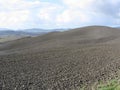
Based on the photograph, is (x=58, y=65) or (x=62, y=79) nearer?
(x=62, y=79)

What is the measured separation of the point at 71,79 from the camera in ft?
46.9

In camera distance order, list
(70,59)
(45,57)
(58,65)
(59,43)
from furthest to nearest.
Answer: (59,43) < (45,57) < (70,59) < (58,65)

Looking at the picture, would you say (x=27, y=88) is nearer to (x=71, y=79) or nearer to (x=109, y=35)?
(x=71, y=79)

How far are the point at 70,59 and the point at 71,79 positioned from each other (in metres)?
5.92

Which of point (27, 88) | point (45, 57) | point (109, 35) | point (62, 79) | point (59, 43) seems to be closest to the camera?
point (27, 88)

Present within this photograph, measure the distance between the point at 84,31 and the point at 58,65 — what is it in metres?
20.5

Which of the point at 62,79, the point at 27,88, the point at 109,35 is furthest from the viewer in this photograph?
the point at 109,35

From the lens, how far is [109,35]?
3581 centimetres

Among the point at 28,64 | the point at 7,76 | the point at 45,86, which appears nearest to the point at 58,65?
the point at 28,64

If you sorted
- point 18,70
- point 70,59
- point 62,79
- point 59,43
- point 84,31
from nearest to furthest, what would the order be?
point 62,79 → point 18,70 → point 70,59 → point 59,43 → point 84,31

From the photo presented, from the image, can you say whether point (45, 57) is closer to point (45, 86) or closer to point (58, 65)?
point (58, 65)

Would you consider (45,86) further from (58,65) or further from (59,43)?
(59,43)

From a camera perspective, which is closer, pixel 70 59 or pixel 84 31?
pixel 70 59

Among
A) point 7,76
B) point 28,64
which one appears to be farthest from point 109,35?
point 7,76
